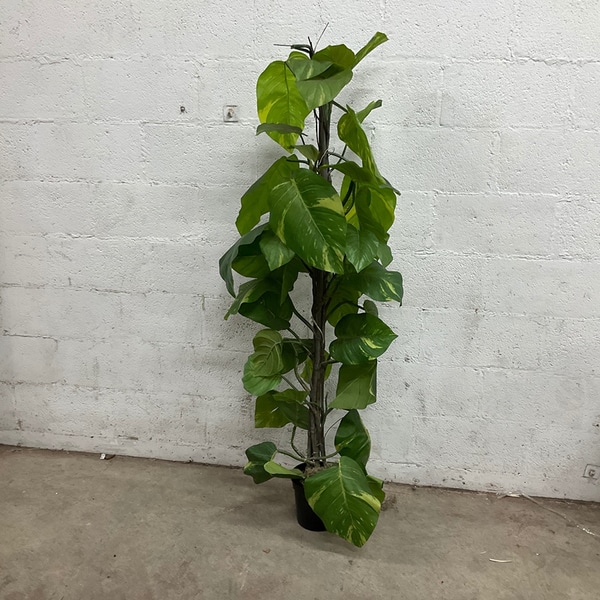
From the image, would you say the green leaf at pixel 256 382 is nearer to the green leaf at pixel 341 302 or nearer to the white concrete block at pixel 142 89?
the green leaf at pixel 341 302

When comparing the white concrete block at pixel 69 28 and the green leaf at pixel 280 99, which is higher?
the white concrete block at pixel 69 28

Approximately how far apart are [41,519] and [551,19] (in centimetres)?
215

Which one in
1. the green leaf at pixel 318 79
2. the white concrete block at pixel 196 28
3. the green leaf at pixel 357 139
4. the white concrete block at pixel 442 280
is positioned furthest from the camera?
the white concrete block at pixel 442 280

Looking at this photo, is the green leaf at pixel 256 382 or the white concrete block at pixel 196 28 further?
the white concrete block at pixel 196 28

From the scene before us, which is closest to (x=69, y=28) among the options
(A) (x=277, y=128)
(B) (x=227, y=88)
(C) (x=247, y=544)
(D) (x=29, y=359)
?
(B) (x=227, y=88)

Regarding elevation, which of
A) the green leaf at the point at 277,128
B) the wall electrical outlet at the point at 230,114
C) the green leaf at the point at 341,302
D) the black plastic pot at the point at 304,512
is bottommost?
the black plastic pot at the point at 304,512

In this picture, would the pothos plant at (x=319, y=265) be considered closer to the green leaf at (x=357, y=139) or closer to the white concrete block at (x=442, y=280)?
the green leaf at (x=357, y=139)

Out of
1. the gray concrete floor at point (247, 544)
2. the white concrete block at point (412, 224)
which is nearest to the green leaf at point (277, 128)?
the white concrete block at point (412, 224)

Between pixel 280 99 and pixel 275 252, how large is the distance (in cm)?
43

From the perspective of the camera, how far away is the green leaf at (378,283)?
53.4 inches

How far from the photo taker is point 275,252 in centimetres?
129

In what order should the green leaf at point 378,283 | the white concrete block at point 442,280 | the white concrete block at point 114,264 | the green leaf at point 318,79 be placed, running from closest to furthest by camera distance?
1. the green leaf at point 318,79
2. the green leaf at point 378,283
3. the white concrete block at point 442,280
4. the white concrete block at point 114,264

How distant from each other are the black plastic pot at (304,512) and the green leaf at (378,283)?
63 cm

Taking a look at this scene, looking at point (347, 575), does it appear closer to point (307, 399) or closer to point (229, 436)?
point (307, 399)
